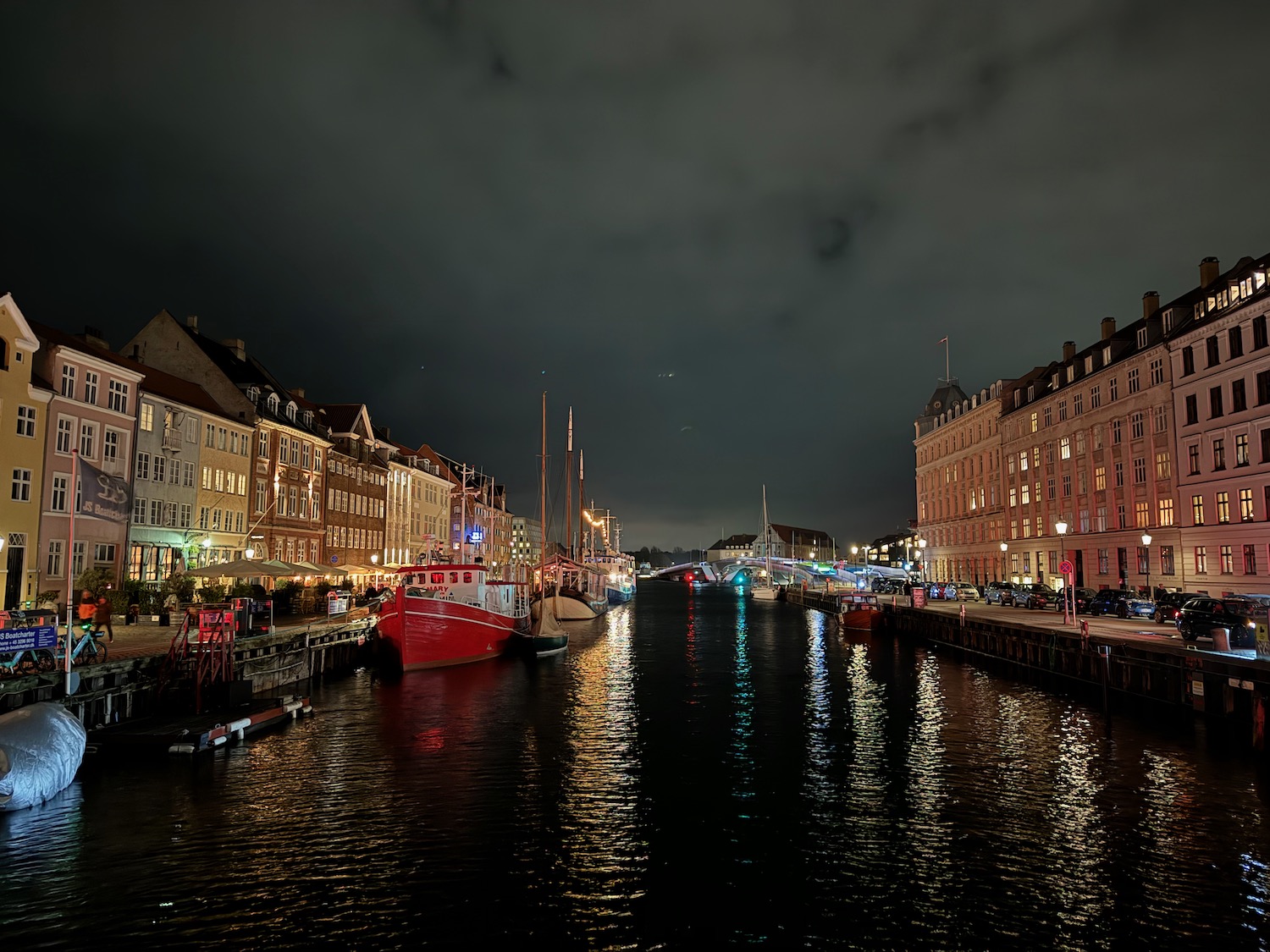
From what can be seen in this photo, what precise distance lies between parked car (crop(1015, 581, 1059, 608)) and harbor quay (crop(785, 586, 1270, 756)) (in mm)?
4269

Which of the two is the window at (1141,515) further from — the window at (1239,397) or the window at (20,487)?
the window at (20,487)

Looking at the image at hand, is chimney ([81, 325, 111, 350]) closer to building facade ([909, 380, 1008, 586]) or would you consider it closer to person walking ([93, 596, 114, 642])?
person walking ([93, 596, 114, 642])

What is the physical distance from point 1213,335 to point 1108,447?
15443mm

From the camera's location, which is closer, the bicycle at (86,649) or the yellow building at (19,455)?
the bicycle at (86,649)

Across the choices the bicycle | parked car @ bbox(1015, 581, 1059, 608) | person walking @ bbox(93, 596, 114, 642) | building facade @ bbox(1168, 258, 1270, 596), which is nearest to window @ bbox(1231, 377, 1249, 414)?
building facade @ bbox(1168, 258, 1270, 596)

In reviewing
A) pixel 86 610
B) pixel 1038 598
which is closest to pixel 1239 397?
pixel 1038 598

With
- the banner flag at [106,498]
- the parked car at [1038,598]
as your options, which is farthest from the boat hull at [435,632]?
the parked car at [1038,598]

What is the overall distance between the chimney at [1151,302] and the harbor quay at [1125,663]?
31273 mm

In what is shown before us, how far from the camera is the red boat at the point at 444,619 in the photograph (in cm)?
3909

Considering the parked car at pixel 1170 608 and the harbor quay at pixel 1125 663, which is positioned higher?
the parked car at pixel 1170 608

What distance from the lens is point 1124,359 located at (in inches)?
2447

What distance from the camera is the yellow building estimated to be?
35.7m

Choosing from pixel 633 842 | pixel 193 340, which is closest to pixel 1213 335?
Answer: pixel 633 842

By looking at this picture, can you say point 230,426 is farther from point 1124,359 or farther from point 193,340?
point 1124,359
